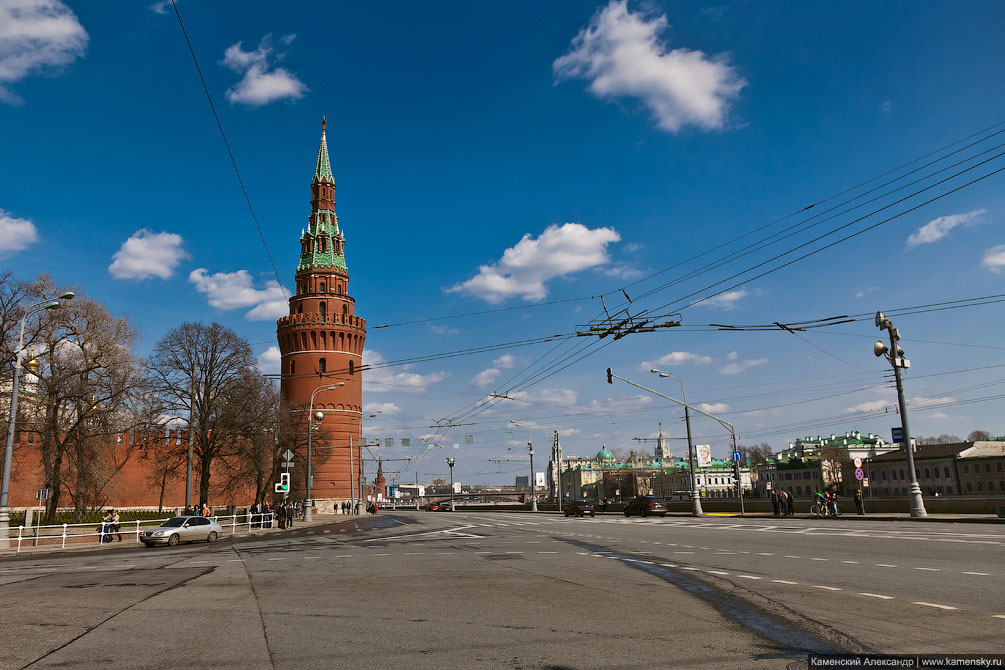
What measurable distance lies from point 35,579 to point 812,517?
34428mm

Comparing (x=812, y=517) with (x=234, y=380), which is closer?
(x=812, y=517)

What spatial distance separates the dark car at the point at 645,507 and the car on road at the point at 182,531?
2880cm

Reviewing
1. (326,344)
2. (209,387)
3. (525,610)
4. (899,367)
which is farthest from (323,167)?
(525,610)

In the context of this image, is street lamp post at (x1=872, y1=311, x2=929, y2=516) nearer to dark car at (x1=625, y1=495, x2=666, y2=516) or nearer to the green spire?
dark car at (x1=625, y1=495, x2=666, y2=516)

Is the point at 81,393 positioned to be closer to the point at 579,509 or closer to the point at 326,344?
the point at 579,509

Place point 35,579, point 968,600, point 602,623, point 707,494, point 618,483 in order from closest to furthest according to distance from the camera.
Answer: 1. point 602,623
2. point 968,600
3. point 35,579
4. point 707,494
5. point 618,483

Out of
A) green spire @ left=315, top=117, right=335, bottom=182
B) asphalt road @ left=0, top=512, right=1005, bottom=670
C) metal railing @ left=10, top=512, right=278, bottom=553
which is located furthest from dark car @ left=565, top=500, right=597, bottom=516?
green spire @ left=315, top=117, right=335, bottom=182

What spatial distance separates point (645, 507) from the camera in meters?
47.0

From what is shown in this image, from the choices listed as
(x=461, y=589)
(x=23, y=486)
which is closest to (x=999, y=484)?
(x=461, y=589)

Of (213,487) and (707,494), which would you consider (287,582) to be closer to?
(213,487)

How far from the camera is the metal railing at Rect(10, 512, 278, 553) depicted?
2611 centimetres

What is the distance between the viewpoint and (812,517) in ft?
116

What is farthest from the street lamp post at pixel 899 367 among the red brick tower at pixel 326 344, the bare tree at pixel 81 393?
the red brick tower at pixel 326 344

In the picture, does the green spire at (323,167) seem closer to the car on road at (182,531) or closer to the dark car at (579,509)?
the dark car at (579,509)
